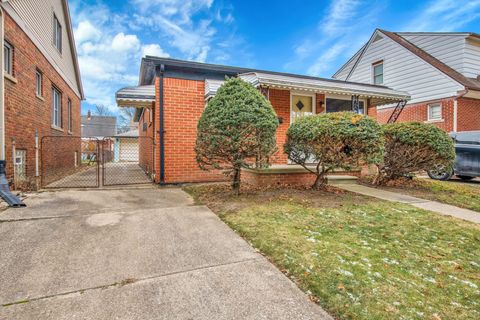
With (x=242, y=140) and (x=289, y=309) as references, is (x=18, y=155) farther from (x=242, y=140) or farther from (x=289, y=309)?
(x=289, y=309)

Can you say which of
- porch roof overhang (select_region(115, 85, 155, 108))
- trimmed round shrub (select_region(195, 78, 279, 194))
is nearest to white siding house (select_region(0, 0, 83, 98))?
porch roof overhang (select_region(115, 85, 155, 108))

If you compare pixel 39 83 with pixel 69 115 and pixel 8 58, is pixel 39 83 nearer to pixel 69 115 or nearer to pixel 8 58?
pixel 8 58

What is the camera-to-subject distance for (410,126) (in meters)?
6.88

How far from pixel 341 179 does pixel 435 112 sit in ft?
30.8

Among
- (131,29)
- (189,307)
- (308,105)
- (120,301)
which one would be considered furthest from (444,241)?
(131,29)

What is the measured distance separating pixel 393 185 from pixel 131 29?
14835 millimetres

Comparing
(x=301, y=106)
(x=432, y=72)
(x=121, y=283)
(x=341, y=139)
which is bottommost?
(x=121, y=283)

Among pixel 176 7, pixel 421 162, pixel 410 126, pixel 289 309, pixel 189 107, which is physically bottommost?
pixel 289 309

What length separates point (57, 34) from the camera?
35.6 ft

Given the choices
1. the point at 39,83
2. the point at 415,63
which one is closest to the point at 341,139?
the point at 39,83

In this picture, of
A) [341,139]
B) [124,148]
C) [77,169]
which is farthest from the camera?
[124,148]

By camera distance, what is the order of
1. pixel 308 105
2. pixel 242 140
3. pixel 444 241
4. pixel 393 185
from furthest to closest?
pixel 308 105 → pixel 393 185 → pixel 242 140 → pixel 444 241

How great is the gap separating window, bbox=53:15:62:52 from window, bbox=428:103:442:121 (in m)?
17.5

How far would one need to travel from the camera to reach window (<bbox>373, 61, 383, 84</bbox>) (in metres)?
16.1
